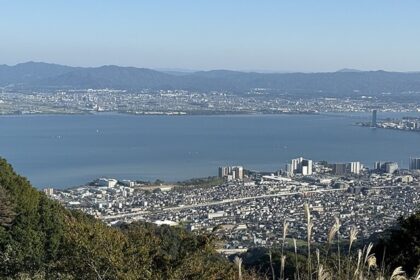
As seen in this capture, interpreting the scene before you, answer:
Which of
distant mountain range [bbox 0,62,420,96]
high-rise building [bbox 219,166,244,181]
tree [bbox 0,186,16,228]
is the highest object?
tree [bbox 0,186,16,228]

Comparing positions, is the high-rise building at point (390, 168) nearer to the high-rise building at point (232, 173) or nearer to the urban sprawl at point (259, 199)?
the urban sprawl at point (259, 199)

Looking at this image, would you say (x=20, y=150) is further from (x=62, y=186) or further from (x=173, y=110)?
(x=173, y=110)

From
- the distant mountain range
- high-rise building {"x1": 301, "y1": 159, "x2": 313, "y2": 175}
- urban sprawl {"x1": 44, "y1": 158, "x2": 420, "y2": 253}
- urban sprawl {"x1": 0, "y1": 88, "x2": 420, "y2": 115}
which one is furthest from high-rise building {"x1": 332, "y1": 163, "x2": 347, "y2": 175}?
the distant mountain range

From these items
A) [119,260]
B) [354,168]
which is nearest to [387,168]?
[354,168]

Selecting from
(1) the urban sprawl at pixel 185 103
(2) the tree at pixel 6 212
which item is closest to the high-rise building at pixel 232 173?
(2) the tree at pixel 6 212

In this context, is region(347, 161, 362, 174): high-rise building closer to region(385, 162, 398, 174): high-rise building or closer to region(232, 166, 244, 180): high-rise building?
region(385, 162, 398, 174): high-rise building

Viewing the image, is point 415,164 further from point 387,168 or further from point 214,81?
point 214,81
